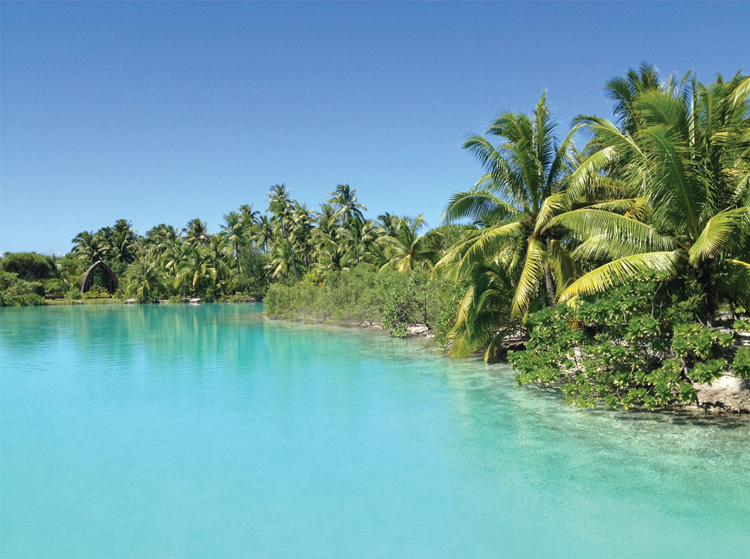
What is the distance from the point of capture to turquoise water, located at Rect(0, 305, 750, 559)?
563cm

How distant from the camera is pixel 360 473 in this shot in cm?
757

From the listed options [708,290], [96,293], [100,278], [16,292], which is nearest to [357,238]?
[708,290]

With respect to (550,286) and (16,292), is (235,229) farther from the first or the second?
(550,286)

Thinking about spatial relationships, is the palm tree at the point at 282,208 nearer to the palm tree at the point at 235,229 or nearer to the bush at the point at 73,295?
the palm tree at the point at 235,229

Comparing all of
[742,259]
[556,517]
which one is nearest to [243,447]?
[556,517]

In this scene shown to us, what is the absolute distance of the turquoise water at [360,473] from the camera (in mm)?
5629

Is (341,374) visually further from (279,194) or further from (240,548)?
(279,194)

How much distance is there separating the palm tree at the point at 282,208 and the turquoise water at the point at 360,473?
112ft

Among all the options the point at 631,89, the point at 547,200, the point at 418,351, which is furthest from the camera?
the point at 418,351

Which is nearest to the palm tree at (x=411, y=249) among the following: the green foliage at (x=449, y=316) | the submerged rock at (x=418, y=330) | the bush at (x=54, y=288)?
the submerged rock at (x=418, y=330)

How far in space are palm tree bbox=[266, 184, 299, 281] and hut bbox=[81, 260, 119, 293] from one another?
94.7 ft

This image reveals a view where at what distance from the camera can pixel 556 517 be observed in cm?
595

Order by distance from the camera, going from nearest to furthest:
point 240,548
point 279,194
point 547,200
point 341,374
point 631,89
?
point 240,548 < point 547,200 < point 341,374 < point 631,89 < point 279,194

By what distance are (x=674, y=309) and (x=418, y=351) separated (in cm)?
1099
